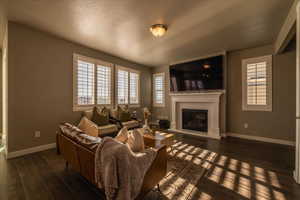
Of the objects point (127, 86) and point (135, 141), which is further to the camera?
point (127, 86)

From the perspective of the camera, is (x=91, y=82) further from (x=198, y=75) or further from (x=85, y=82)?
(x=198, y=75)

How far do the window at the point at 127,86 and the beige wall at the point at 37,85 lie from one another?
178cm

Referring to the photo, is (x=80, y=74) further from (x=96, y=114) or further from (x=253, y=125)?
(x=253, y=125)

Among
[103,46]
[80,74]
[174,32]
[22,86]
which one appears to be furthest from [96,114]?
[174,32]

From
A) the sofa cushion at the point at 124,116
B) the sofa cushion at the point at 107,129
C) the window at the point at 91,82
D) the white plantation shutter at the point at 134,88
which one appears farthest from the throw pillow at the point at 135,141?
the white plantation shutter at the point at 134,88

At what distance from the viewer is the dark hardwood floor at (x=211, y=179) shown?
69.0 inches

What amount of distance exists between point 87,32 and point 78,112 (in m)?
2.33

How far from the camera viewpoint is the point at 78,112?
13.1ft

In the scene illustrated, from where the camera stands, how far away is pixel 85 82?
414 cm

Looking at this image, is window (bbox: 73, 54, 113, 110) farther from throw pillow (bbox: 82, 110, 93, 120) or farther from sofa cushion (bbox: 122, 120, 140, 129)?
sofa cushion (bbox: 122, 120, 140, 129)

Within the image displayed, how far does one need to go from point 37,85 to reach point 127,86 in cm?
302

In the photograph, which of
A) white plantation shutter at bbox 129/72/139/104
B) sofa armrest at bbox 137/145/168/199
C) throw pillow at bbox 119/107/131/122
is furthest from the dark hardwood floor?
white plantation shutter at bbox 129/72/139/104

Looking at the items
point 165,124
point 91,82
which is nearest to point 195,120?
point 165,124

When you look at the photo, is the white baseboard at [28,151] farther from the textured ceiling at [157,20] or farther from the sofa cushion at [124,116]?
the textured ceiling at [157,20]
